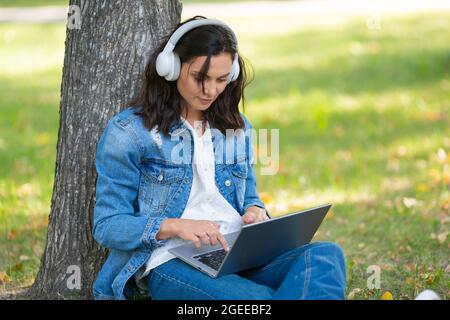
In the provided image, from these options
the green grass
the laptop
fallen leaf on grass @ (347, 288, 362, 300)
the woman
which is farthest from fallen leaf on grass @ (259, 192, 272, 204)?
the green grass

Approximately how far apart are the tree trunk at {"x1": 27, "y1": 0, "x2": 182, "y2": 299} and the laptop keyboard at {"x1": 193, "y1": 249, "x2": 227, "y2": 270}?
729mm

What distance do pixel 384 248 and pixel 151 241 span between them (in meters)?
2.00

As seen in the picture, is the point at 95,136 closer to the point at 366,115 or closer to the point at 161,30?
the point at 161,30

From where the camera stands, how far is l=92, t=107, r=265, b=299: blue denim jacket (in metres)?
3.23

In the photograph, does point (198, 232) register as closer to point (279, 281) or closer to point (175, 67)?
point (279, 281)

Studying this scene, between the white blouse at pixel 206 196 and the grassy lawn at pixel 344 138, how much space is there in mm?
883

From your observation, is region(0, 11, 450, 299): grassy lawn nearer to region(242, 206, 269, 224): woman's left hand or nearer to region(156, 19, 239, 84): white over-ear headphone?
region(242, 206, 269, 224): woman's left hand

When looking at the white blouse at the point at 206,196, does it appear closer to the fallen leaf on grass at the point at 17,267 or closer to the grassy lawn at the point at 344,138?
the grassy lawn at the point at 344,138

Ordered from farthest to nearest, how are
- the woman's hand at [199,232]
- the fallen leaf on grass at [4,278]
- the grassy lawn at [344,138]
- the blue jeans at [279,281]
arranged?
the grassy lawn at [344,138] → the fallen leaf on grass at [4,278] → the woman's hand at [199,232] → the blue jeans at [279,281]

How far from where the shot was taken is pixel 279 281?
10.8 ft

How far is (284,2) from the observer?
54.9 feet

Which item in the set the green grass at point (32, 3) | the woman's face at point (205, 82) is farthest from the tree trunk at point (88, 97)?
the green grass at point (32, 3)

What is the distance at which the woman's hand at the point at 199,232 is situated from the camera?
3105mm

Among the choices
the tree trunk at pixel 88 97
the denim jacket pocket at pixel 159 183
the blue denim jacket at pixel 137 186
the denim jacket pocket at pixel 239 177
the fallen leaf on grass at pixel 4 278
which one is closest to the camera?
the blue denim jacket at pixel 137 186
